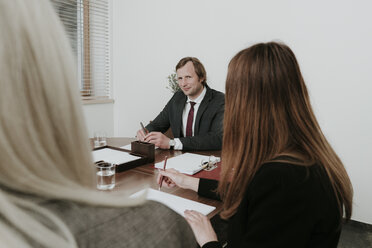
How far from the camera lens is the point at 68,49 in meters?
0.45

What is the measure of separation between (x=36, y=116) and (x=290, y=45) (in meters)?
3.00

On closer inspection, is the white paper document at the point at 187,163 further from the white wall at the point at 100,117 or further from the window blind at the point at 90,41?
the window blind at the point at 90,41

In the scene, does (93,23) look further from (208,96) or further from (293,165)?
(293,165)

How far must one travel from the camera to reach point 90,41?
4086 mm

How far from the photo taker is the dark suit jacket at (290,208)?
32.2 inches

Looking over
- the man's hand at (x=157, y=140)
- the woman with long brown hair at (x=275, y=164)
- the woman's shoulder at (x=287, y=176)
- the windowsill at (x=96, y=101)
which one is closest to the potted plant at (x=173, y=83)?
the windowsill at (x=96, y=101)

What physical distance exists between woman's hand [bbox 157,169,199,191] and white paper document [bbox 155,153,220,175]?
18cm

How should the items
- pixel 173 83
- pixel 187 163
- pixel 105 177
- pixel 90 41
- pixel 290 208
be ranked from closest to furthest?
1. pixel 290 208
2. pixel 105 177
3. pixel 187 163
4. pixel 173 83
5. pixel 90 41

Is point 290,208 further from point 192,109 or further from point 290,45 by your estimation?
point 290,45

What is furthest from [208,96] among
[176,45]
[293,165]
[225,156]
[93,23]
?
[93,23]

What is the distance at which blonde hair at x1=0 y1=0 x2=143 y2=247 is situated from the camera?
1.27 feet

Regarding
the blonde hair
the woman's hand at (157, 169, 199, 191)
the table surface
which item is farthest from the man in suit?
the blonde hair

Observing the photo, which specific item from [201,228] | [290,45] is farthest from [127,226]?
[290,45]

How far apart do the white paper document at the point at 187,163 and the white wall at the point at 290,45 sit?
167 cm
